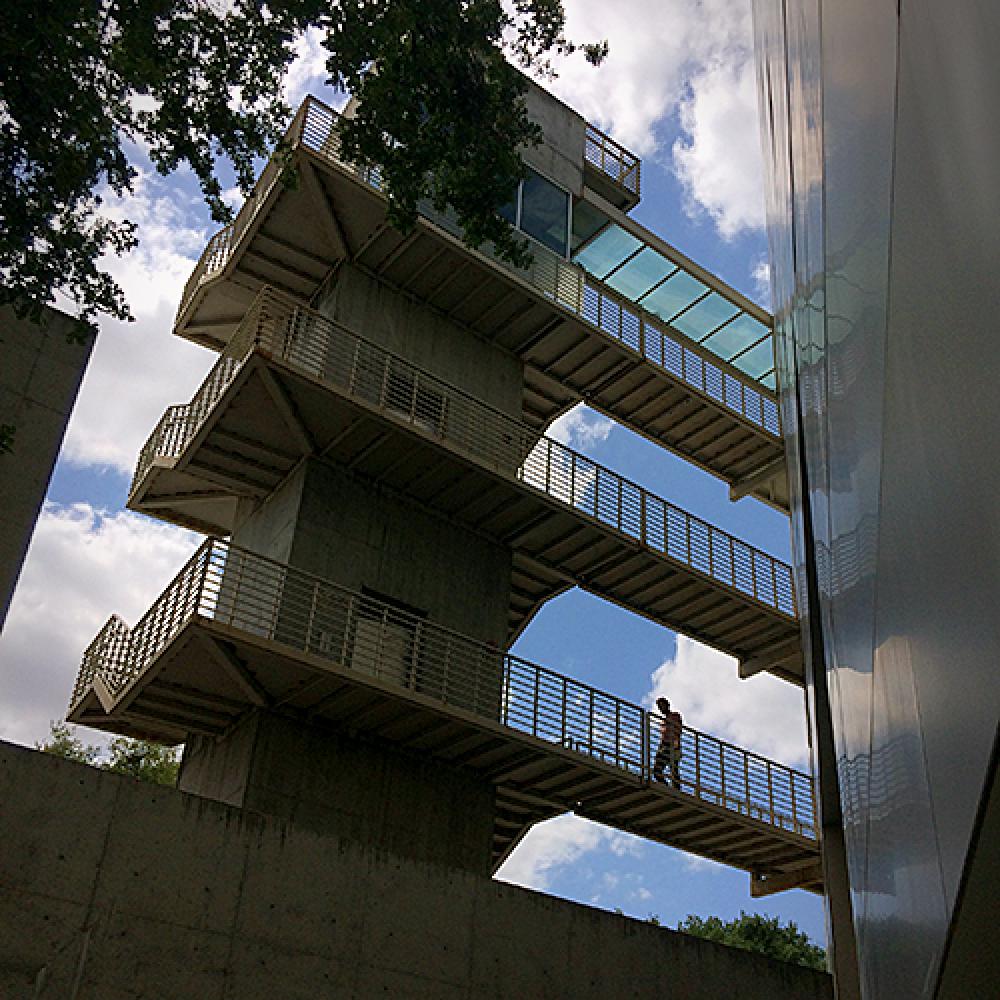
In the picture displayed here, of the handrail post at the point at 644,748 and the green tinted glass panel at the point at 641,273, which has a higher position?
the green tinted glass panel at the point at 641,273

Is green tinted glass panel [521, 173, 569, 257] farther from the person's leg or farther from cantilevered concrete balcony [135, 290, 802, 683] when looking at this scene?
the person's leg

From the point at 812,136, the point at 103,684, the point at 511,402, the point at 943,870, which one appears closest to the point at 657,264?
the point at 511,402

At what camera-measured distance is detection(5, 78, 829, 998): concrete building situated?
59.7 feet

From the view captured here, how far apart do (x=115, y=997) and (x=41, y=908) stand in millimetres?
1185

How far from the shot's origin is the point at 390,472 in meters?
21.6

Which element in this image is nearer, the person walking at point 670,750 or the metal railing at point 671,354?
the person walking at point 670,750

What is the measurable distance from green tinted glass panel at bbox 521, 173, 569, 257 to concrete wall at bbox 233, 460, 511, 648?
8.21 metres

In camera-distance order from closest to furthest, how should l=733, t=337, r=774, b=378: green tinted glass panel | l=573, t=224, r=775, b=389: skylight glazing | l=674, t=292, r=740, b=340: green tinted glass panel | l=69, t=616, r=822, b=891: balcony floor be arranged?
l=69, t=616, r=822, b=891: balcony floor → l=573, t=224, r=775, b=389: skylight glazing → l=674, t=292, r=740, b=340: green tinted glass panel → l=733, t=337, r=774, b=378: green tinted glass panel

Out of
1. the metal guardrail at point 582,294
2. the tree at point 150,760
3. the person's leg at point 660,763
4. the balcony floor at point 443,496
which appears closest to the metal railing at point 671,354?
the metal guardrail at point 582,294

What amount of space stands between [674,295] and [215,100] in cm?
2015

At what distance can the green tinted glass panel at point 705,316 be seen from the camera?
3100 cm

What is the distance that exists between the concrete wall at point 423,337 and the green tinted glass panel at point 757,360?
31.4ft

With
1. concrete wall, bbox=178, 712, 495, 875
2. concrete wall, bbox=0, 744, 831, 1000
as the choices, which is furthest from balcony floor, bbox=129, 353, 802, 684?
concrete wall, bbox=0, 744, 831, 1000

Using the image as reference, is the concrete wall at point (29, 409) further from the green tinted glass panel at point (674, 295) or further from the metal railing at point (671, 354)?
the green tinted glass panel at point (674, 295)
